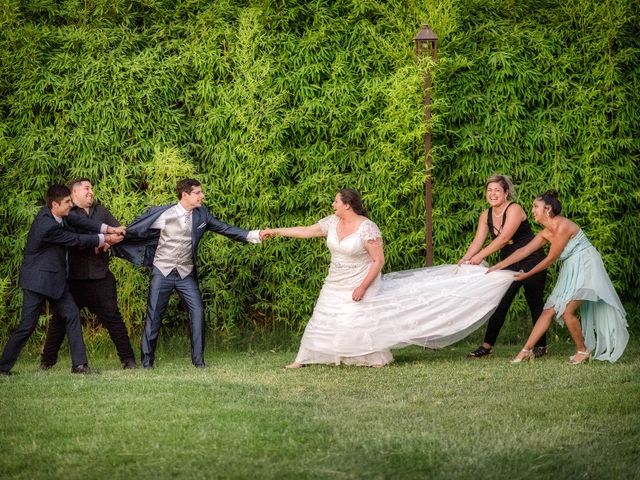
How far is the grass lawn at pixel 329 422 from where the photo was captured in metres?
5.36

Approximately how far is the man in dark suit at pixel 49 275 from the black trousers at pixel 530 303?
11.1 ft

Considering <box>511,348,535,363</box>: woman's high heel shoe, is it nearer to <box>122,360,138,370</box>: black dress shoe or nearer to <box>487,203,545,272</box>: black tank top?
<box>487,203,545,272</box>: black tank top

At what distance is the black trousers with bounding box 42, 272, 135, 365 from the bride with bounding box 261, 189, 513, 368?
1.41 m

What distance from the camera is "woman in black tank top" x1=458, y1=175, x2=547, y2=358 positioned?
29.2ft

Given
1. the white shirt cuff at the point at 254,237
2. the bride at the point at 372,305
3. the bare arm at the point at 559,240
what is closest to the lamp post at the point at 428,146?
the bride at the point at 372,305

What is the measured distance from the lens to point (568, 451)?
566 centimetres

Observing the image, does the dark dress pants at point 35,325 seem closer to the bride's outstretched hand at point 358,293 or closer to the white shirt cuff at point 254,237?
the white shirt cuff at point 254,237

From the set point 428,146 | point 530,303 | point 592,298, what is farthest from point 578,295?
point 428,146

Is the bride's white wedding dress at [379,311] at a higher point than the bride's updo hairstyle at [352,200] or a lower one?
lower

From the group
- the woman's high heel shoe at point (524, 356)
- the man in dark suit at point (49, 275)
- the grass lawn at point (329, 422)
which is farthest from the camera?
the woman's high heel shoe at point (524, 356)

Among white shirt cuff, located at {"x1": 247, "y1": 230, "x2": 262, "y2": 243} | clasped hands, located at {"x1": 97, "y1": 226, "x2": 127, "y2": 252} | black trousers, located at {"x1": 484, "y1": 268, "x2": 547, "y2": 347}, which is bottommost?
black trousers, located at {"x1": 484, "y1": 268, "x2": 547, "y2": 347}

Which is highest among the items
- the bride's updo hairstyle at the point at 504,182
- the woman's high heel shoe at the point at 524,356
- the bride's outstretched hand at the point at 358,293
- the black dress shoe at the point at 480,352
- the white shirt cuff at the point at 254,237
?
the bride's updo hairstyle at the point at 504,182

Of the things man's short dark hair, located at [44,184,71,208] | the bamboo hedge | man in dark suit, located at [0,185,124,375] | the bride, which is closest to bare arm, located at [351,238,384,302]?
the bride

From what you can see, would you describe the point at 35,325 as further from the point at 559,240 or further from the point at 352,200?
the point at 559,240
